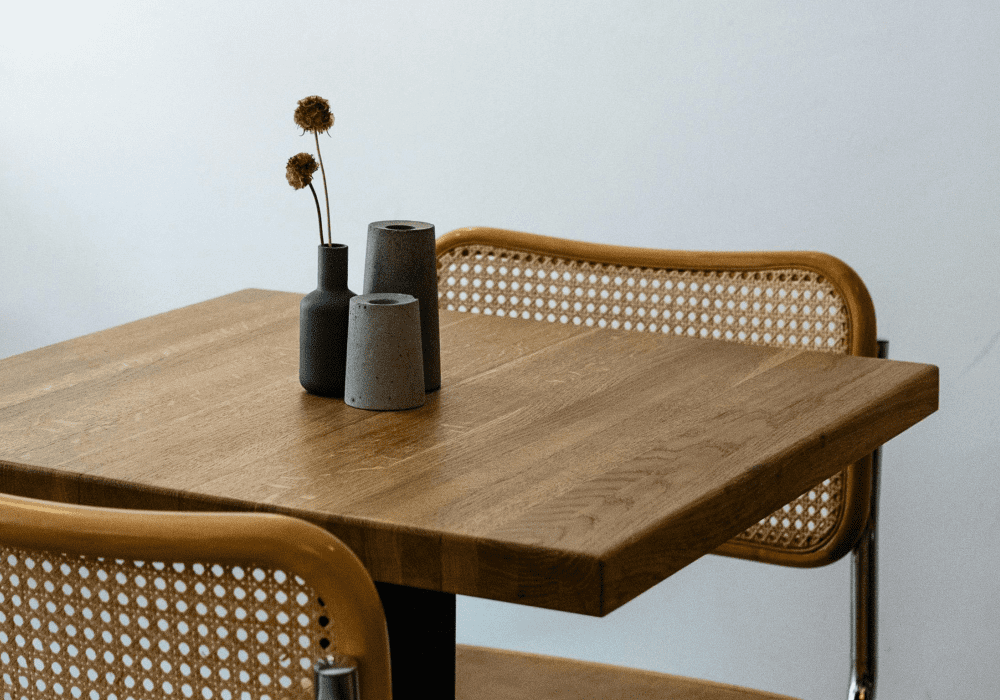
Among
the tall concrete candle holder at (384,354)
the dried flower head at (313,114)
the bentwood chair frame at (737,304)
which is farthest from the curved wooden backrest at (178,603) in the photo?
the bentwood chair frame at (737,304)

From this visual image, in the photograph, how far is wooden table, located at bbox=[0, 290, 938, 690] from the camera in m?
0.95

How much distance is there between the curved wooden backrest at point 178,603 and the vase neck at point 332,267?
1.76ft

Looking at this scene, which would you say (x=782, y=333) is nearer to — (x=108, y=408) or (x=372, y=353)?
(x=372, y=353)

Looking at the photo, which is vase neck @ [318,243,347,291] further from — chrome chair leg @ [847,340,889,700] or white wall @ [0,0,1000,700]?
white wall @ [0,0,1000,700]

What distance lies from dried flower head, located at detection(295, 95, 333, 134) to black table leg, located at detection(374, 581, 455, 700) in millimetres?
422

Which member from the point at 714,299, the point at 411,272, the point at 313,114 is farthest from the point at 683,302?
the point at 313,114

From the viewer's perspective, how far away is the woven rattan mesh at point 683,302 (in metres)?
1.71

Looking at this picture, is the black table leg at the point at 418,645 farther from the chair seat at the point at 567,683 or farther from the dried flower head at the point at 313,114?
the dried flower head at the point at 313,114

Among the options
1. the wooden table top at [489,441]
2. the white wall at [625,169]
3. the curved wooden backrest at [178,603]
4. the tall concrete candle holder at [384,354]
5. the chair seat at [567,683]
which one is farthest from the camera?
the white wall at [625,169]

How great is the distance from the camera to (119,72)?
290 cm

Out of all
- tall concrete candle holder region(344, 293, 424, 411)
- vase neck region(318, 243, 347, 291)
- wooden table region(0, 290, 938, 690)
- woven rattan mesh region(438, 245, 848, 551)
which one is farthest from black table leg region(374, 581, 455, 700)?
woven rattan mesh region(438, 245, 848, 551)

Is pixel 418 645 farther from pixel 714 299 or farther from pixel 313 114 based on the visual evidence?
pixel 714 299

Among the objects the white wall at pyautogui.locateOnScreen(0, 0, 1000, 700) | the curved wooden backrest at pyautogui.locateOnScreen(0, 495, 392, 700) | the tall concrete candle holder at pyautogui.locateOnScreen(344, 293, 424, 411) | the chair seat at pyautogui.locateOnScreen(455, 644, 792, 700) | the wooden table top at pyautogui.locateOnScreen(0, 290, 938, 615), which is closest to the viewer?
the curved wooden backrest at pyautogui.locateOnScreen(0, 495, 392, 700)

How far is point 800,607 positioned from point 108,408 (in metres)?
1.48
